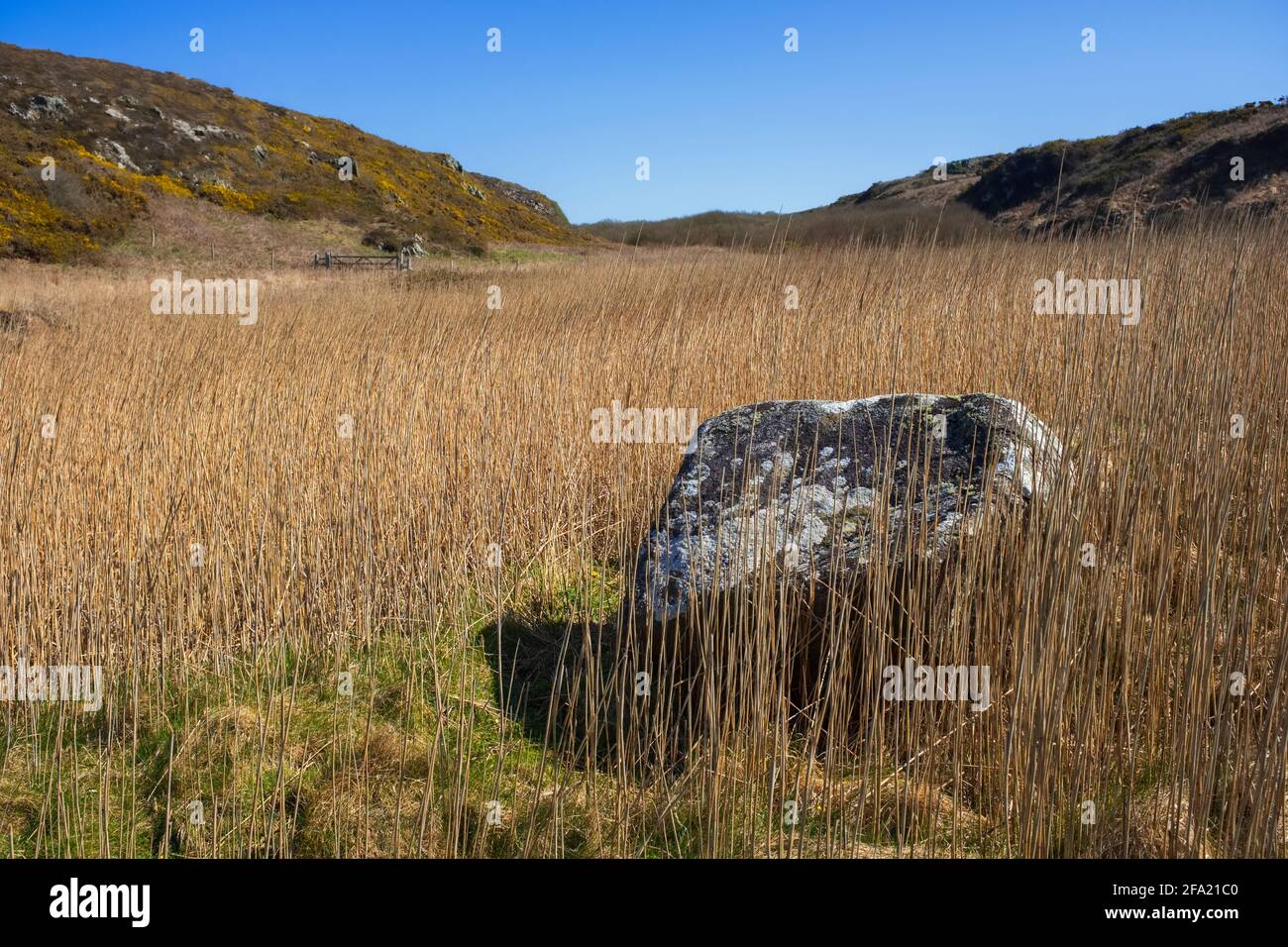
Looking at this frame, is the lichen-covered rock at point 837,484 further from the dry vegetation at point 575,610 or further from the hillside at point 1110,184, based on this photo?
the hillside at point 1110,184

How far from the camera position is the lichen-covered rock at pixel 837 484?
2.08m

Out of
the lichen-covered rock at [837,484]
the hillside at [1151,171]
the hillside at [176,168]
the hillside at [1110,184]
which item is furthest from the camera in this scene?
the hillside at [176,168]

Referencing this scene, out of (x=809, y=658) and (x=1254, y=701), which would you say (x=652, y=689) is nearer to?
(x=809, y=658)

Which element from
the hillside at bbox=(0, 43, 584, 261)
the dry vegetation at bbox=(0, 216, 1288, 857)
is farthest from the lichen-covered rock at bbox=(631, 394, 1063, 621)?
the hillside at bbox=(0, 43, 584, 261)

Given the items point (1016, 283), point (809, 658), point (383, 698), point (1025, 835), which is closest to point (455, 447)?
point (383, 698)

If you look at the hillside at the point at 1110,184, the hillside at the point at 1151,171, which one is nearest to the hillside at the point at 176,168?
the hillside at the point at 1110,184

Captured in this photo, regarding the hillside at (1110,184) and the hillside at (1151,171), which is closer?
the hillside at (1110,184)

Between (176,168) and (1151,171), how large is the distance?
87.3 feet

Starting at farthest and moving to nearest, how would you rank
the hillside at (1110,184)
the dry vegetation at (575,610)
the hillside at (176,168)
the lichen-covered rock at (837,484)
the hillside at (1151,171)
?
1. the hillside at (176,168)
2. the hillside at (1151,171)
3. the hillside at (1110,184)
4. the lichen-covered rock at (837,484)
5. the dry vegetation at (575,610)

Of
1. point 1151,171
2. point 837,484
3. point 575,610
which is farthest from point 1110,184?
point 575,610

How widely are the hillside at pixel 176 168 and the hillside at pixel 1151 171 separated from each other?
15751 mm

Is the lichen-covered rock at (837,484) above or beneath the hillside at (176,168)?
beneath

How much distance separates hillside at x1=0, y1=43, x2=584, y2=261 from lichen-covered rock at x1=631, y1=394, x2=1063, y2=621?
68.9 feet

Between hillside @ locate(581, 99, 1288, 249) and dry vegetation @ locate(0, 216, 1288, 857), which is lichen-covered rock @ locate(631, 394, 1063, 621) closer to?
dry vegetation @ locate(0, 216, 1288, 857)
